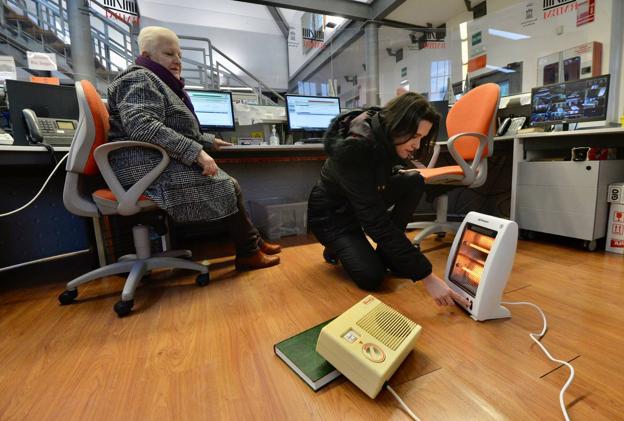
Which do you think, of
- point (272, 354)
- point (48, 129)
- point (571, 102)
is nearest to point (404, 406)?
point (272, 354)

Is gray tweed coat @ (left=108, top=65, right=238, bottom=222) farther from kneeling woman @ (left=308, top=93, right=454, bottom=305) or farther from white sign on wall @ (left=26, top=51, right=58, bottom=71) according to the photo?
white sign on wall @ (left=26, top=51, right=58, bottom=71)

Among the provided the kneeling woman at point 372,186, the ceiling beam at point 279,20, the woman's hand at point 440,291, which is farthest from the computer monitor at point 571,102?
the ceiling beam at point 279,20

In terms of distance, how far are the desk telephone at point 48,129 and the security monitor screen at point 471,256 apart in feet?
6.19

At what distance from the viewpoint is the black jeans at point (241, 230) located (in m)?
1.47

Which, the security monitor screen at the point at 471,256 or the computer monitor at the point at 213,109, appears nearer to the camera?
the security monitor screen at the point at 471,256

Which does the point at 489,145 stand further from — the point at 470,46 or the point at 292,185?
the point at 470,46

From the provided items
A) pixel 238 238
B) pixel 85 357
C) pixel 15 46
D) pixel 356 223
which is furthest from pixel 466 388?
pixel 15 46

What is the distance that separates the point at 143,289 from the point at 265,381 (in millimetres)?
920

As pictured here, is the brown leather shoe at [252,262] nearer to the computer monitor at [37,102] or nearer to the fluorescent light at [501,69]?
the computer monitor at [37,102]

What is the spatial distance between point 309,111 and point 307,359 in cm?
208

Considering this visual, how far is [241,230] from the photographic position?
4.93 ft

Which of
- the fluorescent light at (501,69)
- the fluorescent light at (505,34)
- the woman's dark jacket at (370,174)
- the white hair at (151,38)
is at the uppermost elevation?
the fluorescent light at (505,34)

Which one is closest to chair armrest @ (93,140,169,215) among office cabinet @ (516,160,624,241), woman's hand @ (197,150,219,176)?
woman's hand @ (197,150,219,176)

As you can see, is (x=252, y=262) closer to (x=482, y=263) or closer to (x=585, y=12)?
(x=482, y=263)
